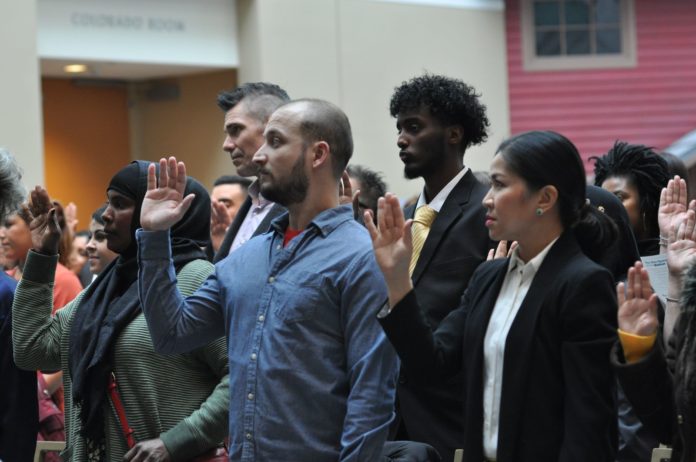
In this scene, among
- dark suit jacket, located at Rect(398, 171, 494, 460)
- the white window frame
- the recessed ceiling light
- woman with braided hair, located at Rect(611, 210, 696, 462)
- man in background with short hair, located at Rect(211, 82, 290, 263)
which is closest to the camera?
woman with braided hair, located at Rect(611, 210, 696, 462)

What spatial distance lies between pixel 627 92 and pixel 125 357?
1322cm

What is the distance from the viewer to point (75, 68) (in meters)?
13.2

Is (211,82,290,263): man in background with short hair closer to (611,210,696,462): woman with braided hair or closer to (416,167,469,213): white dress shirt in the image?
(416,167,469,213): white dress shirt

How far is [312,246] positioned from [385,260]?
41 centimetres

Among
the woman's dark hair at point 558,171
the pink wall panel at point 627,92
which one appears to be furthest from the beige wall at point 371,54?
the woman's dark hair at point 558,171

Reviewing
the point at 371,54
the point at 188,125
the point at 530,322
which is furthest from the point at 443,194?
the point at 371,54

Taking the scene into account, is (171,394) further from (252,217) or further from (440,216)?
(252,217)

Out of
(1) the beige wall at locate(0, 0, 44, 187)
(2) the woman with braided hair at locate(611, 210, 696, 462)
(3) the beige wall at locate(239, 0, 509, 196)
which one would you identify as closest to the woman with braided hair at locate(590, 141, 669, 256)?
(2) the woman with braided hair at locate(611, 210, 696, 462)

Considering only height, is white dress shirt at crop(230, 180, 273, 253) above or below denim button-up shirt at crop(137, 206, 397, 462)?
above

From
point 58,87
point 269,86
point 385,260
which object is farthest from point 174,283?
point 58,87

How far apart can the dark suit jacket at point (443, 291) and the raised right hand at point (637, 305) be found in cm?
151

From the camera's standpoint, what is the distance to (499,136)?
52.8 ft

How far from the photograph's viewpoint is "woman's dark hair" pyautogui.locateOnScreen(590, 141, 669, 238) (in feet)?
20.0

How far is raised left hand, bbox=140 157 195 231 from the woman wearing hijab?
538 mm
